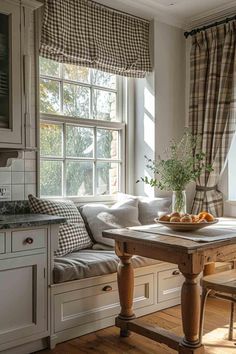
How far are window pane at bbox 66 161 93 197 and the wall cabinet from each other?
840 millimetres

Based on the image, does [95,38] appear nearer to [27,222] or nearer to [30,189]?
[30,189]

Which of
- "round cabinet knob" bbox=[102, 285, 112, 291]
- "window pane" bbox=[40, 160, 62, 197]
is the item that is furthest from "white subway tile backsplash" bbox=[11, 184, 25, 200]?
"round cabinet knob" bbox=[102, 285, 112, 291]

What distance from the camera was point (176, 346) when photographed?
2189 mm

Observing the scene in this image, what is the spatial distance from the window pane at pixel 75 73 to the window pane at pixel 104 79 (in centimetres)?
10

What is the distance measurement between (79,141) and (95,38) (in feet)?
2.83

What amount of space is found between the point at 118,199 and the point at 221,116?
46.5 inches

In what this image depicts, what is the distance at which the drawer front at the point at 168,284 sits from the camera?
3008 millimetres

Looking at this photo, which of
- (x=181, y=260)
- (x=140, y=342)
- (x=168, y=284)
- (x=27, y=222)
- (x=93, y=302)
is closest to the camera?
(x=181, y=260)

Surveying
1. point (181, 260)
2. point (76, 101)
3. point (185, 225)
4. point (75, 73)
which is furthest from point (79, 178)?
point (181, 260)

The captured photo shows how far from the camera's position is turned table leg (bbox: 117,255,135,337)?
254cm

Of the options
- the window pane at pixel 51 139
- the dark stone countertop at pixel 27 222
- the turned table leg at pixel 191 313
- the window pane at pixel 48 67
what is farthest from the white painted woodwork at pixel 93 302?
the window pane at pixel 48 67

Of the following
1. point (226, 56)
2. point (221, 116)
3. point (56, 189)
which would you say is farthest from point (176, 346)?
point (226, 56)

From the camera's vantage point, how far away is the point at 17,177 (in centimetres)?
282

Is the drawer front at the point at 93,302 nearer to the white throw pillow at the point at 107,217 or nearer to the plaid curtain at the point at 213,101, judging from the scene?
the white throw pillow at the point at 107,217
